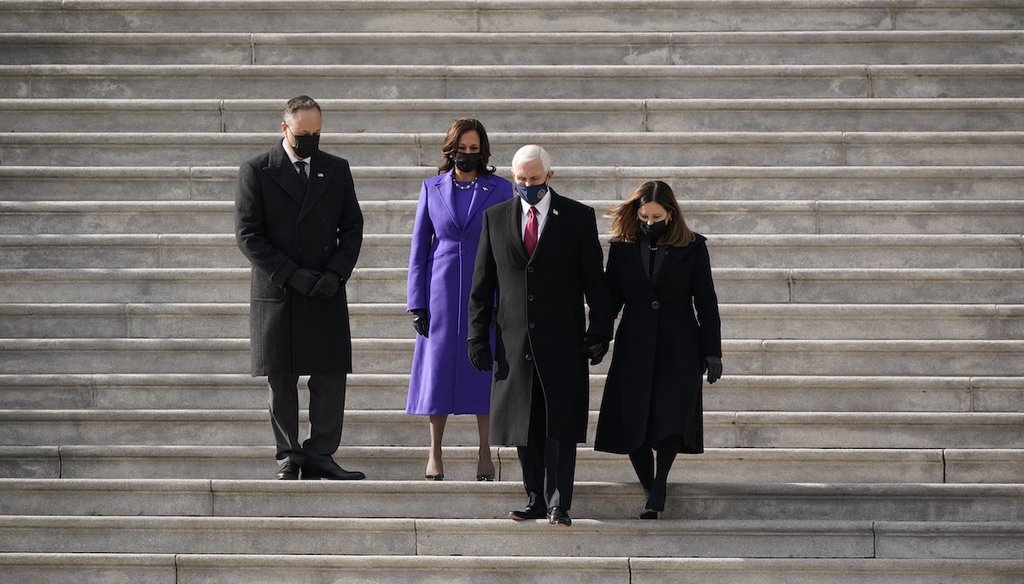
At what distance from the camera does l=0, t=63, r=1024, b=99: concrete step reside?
11.4 m

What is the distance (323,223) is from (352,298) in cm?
174

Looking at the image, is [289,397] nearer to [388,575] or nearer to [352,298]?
[388,575]

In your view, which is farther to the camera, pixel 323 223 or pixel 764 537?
pixel 323 223

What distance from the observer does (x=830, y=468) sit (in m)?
8.63

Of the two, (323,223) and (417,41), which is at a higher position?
(417,41)

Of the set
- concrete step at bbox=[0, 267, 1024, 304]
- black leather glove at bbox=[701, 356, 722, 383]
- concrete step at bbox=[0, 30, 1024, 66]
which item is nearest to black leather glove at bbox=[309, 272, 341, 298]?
concrete step at bbox=[0, 267, 1024, 304]

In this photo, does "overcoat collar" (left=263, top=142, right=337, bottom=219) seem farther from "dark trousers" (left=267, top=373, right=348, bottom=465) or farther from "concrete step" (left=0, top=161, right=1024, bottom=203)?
"concrete step" (left=0, top=161, right=1024, bottom=203)

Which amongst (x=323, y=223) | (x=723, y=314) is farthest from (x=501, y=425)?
(x=723, y=314)

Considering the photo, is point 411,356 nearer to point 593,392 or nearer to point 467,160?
point 593,392

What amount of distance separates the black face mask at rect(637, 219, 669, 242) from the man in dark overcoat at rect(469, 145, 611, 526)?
0.23m

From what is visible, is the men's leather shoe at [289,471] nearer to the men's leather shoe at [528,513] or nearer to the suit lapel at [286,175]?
the men's leather shoe at [528,513]

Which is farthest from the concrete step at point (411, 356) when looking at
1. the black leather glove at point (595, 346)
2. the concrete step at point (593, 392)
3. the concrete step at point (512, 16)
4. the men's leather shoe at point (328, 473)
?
the concrete step at point (512, 16)

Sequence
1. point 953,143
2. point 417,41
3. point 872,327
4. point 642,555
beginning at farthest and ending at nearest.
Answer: point 417,41 → point 953,143 → point 872,327 → point 642,555

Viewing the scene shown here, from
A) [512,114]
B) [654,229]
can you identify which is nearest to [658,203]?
[654,229]
